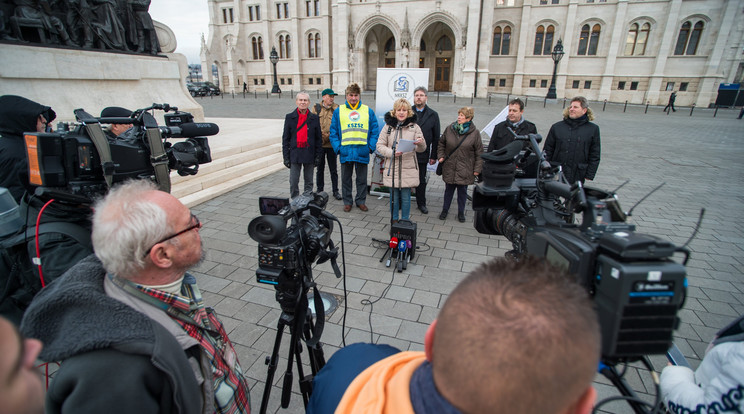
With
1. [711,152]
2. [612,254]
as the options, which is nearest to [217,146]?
[612,254]

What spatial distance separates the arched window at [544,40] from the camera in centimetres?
3415

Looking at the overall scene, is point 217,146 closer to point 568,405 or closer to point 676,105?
point 568,405

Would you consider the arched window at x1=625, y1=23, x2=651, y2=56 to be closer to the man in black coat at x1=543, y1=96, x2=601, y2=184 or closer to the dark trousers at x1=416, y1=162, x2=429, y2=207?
the man in black coat at x1=543, y1=96, x2=601, y2=184

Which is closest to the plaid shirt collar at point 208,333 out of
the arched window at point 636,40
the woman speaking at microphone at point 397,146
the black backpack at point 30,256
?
the black backpack at point 30,256

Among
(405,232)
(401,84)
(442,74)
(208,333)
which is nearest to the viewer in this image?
(208,333)

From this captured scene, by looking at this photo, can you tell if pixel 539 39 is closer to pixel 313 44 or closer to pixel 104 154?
pixel 313 44

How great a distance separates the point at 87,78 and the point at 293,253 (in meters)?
9.47

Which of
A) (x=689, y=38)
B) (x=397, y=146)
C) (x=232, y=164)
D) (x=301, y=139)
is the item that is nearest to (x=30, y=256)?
(x=397, y=146)

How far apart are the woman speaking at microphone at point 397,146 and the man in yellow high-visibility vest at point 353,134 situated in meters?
0.77

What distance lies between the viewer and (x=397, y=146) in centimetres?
490

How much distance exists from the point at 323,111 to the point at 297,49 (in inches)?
1497

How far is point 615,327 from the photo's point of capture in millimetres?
1056

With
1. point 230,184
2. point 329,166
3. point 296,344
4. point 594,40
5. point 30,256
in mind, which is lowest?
point 230,184

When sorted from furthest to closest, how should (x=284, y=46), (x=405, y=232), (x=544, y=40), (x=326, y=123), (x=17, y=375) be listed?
(x=284, y=46), (x=544, y=40), (x=326, y=123), (x=405, y=232), (x=17, y=375)
